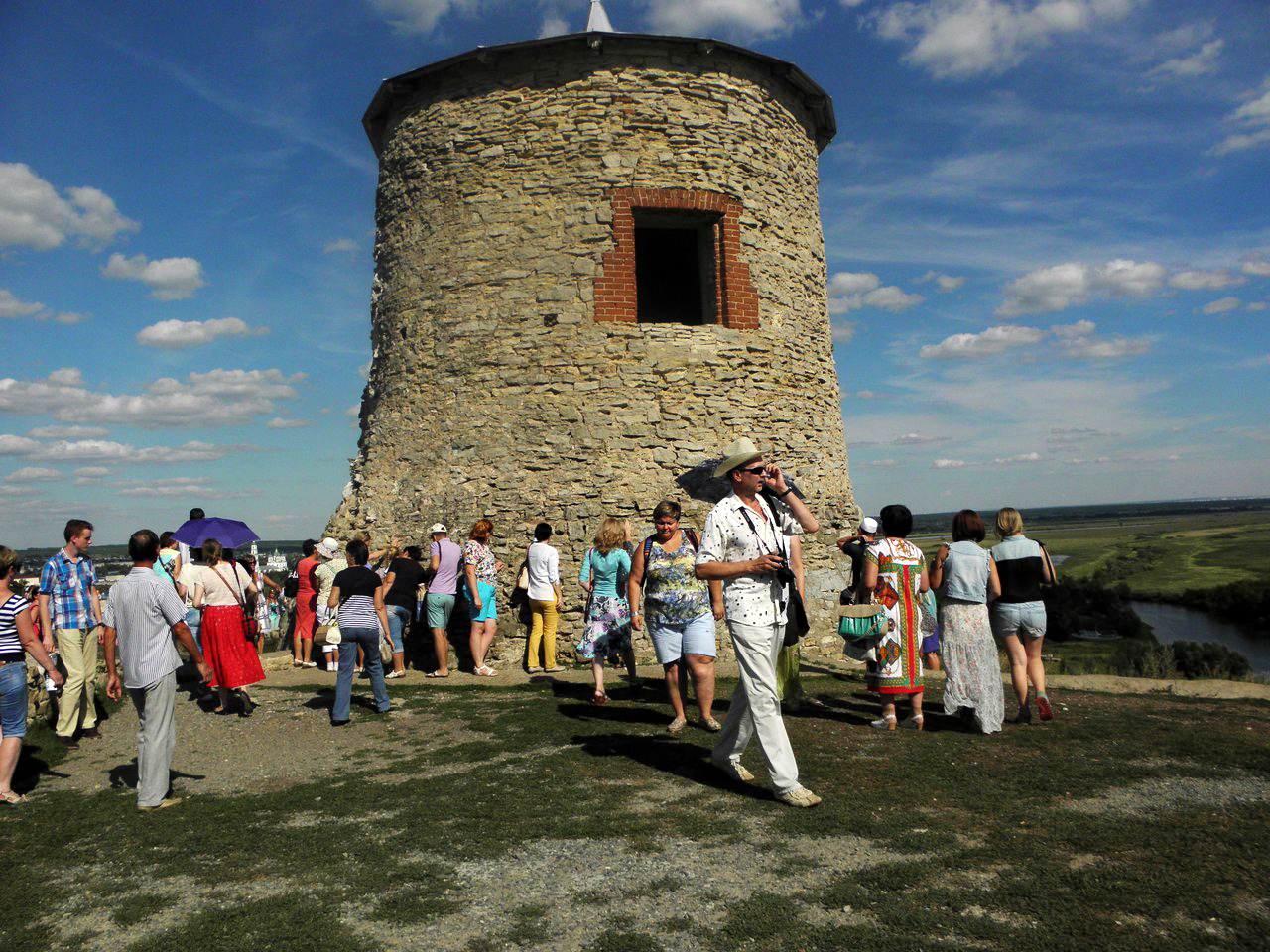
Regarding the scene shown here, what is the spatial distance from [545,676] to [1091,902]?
6.33 metres

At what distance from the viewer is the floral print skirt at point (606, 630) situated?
7.38m

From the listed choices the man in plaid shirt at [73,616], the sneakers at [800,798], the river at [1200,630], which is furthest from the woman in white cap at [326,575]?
the river at [1200,630]

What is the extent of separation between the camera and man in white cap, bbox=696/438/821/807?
4535 mm

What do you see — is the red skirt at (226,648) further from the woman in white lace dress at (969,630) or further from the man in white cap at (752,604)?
the woman in white lace dress at (969,630)

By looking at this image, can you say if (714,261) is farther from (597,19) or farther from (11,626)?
(11,626)

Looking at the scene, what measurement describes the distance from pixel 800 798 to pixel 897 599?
90.3 inches

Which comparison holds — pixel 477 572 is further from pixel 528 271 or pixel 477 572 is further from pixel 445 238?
pixel 445 238

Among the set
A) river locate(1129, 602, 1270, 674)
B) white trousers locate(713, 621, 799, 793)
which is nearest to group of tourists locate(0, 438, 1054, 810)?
white trousers locate(713, 621, 799, 793)

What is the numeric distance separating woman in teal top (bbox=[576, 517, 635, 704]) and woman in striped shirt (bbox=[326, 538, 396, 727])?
6.26ft

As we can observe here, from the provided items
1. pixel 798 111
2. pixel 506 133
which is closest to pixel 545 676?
pixel 506 133

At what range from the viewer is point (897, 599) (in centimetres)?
A: 627

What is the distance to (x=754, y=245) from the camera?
1032cm

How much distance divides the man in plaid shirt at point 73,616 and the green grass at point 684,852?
155 cm

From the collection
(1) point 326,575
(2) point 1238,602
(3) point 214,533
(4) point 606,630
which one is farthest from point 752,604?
(2) point 1238,602
